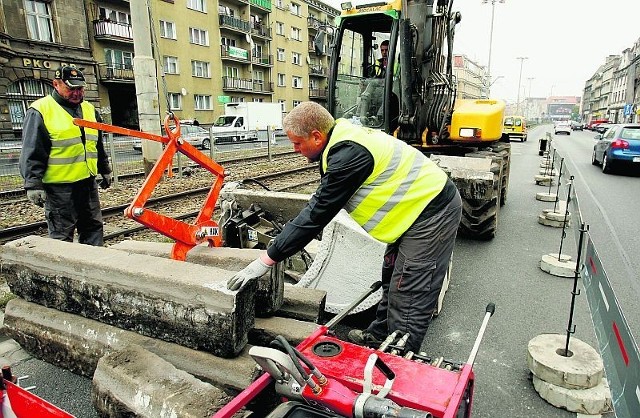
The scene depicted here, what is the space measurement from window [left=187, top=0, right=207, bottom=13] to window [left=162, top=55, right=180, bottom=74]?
4.36 metres

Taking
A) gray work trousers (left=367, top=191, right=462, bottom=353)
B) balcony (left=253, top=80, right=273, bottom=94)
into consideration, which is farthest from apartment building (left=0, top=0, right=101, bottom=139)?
gray work trousers (left=367, top=191, right=462, bottom=353)

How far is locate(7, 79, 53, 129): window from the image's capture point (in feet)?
72.7

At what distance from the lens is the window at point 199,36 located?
3396cm

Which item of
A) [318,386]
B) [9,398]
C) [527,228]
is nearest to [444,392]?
[318,386]

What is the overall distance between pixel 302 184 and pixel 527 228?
17.0 ft

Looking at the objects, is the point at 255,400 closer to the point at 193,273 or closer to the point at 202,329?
the point at 202,329

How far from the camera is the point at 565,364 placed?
115 inches

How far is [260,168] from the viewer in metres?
14.2

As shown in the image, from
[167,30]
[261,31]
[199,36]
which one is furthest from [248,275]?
[261,31]

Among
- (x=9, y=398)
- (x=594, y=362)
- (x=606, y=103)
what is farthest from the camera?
(x=606, y=103)

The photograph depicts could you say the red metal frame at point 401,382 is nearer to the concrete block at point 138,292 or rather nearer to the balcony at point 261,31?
the concrete block at point 138,292

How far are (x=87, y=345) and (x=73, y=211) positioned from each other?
78.6 inches

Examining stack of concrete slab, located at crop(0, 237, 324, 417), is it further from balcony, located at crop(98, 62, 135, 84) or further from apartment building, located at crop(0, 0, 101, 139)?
balcony, located at crop(98, 62, 135, 84)

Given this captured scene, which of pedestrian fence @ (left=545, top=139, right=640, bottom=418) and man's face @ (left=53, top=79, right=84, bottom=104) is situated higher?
man's face @ (left=53, top=79, right=84, bottom=104)
